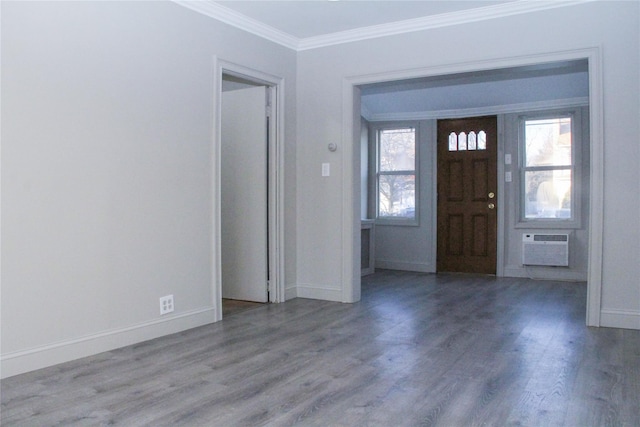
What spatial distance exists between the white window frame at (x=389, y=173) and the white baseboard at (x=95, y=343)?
377 cm

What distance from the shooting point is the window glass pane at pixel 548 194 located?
6.34 meters

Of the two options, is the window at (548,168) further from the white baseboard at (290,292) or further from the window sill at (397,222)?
the white baseboard at (290,292)

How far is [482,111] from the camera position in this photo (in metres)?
6.72

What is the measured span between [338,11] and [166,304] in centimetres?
259

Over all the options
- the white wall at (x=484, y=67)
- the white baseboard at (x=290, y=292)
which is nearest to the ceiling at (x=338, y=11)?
the white wall at (x=484, y=67)

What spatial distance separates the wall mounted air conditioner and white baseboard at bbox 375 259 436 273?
1.19m

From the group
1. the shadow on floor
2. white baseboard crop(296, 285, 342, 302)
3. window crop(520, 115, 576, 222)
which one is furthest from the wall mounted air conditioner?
the shadow on floor

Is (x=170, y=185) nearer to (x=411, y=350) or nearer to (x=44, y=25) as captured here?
(x=44, y=25)

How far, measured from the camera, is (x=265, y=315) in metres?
4.24

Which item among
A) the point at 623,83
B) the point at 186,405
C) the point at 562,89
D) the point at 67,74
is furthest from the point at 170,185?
the point at 562,89

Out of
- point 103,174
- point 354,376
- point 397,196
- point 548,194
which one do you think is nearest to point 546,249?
point 548,194

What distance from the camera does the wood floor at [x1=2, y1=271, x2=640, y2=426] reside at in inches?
88.4

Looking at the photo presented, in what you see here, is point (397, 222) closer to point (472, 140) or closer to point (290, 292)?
point (472, 140)

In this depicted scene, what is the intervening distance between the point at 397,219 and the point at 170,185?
4.18m
